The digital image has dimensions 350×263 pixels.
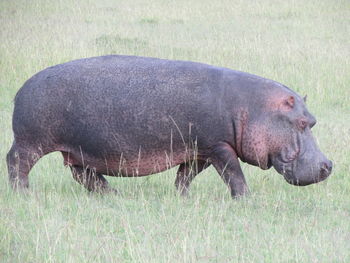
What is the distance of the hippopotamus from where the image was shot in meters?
5.75

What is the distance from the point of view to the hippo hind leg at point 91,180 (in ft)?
19.9

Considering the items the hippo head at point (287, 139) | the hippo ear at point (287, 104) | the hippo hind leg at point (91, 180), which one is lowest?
the hippo hind leg at point (91, 180)

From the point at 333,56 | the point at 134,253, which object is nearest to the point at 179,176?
the point at 134,253

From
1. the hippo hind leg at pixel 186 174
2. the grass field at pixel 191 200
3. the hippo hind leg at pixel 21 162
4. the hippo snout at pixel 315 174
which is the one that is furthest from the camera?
the hippo hind leg at pixel 186 174

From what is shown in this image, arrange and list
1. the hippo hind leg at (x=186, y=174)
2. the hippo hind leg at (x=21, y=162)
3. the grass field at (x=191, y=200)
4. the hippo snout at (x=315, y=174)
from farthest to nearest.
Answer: the hippo hind leg at (x=186, y=174) < the hippo hind leg at (x=21, y=162) < the hippo snout at (x=315, y=174) < the grass field at (x=191, y=200)

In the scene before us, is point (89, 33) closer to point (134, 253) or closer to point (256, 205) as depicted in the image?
point (256, 205)

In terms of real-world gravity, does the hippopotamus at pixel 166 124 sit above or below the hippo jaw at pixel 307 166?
above

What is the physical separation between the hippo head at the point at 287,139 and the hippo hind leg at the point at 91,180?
1119 millimetres

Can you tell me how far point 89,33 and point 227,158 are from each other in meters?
8.87

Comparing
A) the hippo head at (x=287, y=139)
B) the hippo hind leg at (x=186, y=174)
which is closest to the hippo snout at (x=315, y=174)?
the hippo head at (x=287, y=139)

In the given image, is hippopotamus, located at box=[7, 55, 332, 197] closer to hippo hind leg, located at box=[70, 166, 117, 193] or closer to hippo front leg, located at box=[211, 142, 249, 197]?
hippo front leg, located at box=[211, 142, 249, 197]

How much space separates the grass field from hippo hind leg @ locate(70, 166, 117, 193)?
121 mm

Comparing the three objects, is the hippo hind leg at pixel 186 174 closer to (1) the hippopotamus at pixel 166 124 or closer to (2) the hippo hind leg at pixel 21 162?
(1) the hippopotamus at pixel 166 124

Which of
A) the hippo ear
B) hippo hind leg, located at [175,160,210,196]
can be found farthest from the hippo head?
hippo hind leg, located at [175,160,210,196]
